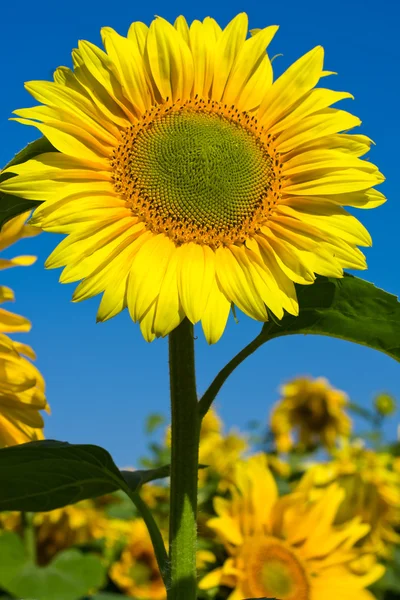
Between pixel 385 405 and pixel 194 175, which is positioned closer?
pixel 194 175

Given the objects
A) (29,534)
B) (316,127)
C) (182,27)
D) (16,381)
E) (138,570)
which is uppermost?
(182,27)

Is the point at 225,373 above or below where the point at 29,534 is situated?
above

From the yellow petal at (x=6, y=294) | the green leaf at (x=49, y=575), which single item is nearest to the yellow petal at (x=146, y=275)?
the yellow petal at (x=6, y=294)

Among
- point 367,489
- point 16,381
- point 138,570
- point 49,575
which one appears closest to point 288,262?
point 16,381

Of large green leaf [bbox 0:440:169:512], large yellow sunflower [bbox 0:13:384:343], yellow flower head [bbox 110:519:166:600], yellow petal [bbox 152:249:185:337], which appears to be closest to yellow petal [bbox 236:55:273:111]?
large yellow sunflower [bbox 0:13:384:343]

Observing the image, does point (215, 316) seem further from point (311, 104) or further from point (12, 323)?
point (12, 323)

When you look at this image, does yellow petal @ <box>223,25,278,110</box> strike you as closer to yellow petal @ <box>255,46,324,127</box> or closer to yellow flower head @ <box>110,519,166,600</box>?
yellow petal @ <box>255,46,324,127</box>
